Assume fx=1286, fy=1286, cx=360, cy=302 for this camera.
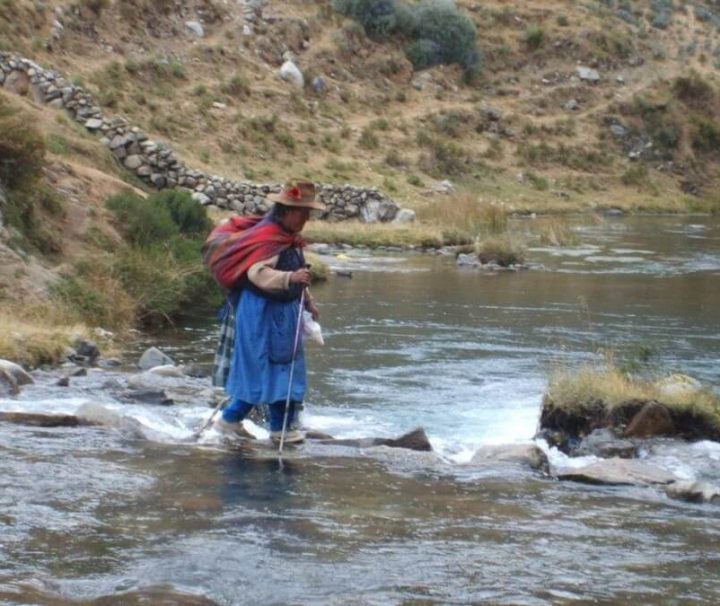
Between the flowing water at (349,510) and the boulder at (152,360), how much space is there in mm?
719

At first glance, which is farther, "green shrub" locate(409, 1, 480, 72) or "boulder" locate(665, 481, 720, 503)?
"green shrub" locate(409, 1, 480, 72)

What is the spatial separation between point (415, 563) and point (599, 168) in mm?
45873

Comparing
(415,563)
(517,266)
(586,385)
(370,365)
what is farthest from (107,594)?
(517,266)

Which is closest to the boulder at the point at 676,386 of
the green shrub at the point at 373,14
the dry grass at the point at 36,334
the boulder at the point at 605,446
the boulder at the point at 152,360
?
the boulder at the point at 605,446

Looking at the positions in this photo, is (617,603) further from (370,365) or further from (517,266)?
(517,266)

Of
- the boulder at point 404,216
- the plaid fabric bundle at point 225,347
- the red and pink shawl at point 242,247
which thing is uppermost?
the red and pink shawl at point 242,247

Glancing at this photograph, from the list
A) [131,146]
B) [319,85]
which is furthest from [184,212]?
[319,85]

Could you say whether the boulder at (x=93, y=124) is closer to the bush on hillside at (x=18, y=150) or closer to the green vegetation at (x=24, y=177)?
the green vegetation at (x=24, y=177)

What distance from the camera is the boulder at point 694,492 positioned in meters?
8.08

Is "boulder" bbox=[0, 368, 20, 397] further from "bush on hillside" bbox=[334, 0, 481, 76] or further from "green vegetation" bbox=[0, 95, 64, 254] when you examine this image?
"bush on hillside" bbox=[334, 0, 481, 76]

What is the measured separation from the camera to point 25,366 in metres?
11.8

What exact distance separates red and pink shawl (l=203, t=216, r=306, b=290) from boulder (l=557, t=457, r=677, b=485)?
2.48 m

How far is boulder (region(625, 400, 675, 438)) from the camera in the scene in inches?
403

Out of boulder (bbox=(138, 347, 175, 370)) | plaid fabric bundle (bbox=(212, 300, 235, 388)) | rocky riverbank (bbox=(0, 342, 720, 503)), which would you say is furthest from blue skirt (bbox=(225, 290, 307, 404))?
boulder (bbox=(138, 347, 175, 370))
